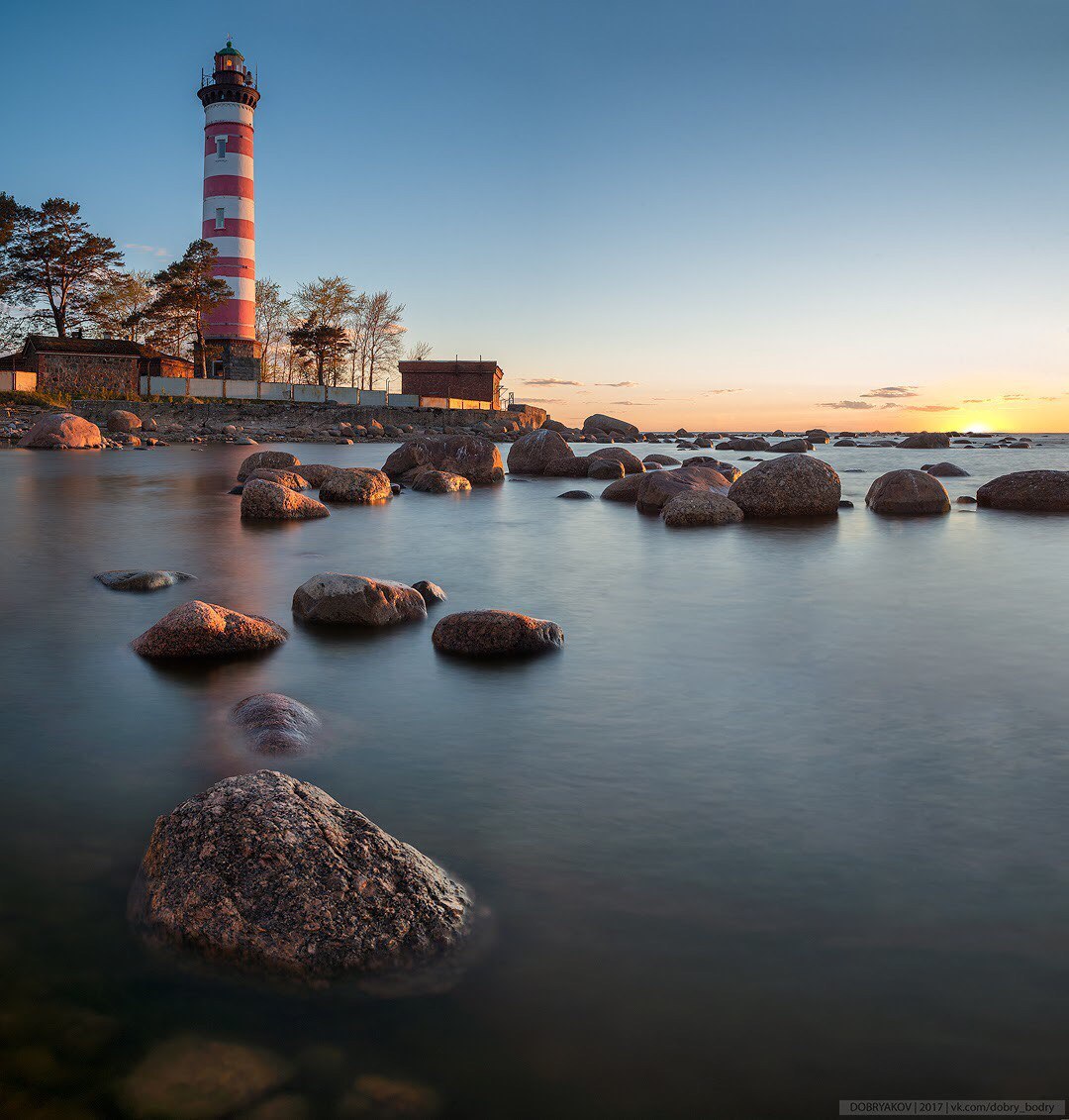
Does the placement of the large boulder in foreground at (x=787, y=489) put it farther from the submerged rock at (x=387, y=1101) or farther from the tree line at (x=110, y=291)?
the tree line at (x=110, y=291)

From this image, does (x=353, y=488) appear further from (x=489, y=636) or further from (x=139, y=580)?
(x=489, y=636)

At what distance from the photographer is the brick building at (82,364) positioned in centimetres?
4653

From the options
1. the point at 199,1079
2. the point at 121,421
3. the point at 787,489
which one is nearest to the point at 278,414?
the point at 121,421

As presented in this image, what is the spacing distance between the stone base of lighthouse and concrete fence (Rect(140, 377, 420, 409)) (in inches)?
27.6

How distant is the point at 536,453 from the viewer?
24.7m

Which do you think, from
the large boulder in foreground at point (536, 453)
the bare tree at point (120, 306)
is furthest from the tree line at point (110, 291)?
the large boulder in foreground at point (536, 453)

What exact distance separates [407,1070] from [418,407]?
179ft

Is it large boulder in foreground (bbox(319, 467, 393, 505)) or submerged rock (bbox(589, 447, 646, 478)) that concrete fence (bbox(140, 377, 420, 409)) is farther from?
large boulder in foreground (bbox(319, 467, 393, 505))

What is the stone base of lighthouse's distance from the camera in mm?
50812

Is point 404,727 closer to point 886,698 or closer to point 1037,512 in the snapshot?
point 886,698

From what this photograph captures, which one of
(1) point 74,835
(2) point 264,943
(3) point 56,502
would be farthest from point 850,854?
(3) point 56,502

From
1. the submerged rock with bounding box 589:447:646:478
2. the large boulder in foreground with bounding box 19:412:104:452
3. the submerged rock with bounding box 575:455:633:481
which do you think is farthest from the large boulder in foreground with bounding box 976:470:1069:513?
the large boulder in foreground with bounding box 19:412:104:452

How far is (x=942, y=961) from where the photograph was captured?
2455 millimetres

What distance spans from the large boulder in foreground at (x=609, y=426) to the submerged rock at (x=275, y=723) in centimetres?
6482
